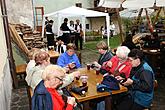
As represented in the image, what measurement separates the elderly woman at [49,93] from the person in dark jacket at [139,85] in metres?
1.54

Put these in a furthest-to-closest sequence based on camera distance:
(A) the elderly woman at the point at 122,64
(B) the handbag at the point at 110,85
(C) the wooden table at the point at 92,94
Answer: (A) the elderly woman at the point at 122,64, (B) the handbag at the point at 110,85, (C) the wooden table at the point at 92,94

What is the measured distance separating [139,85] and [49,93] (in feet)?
5.56

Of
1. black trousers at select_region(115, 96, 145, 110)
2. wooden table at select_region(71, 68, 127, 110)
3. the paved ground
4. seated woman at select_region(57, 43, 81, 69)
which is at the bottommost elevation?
the paved ground

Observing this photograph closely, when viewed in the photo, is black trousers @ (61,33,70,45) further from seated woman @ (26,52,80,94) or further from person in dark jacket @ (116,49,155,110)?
person in dark jacket @ (116,49,155,110)

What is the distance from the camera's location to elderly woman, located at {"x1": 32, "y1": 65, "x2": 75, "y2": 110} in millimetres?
2732

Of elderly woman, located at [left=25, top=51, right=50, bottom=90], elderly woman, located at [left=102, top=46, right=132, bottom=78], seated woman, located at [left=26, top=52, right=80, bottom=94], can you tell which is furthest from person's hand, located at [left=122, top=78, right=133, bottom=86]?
elderly woman, located at [left=25, top=51, right=50, bottom=90]

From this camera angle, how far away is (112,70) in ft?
16.0

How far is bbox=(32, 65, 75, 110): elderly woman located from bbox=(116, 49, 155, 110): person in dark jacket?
1537mm

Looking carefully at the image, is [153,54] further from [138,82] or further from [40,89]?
[40,89]

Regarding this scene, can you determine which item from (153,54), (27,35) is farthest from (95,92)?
(27,35)

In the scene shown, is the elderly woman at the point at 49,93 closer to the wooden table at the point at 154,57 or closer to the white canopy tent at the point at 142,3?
the white canopy tent at the point at 142,3

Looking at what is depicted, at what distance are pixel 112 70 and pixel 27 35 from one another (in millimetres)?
7455

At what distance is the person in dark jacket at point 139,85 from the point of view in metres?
3.84

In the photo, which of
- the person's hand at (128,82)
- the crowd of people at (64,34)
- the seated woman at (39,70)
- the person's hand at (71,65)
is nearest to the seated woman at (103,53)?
the person's hand at (71,65)
